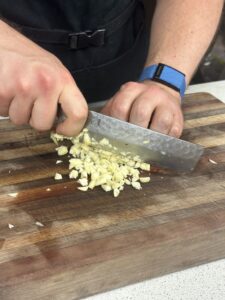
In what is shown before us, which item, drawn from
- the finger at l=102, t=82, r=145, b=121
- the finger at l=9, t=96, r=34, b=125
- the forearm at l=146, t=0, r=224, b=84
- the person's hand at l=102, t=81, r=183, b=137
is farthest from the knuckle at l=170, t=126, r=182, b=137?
the finger at l=9, t=96, r=34, b=125

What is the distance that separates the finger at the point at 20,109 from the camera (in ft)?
2.79

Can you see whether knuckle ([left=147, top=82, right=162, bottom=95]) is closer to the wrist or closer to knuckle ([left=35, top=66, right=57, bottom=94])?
the wrist

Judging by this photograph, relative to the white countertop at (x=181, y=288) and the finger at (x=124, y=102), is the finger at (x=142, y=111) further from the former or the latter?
the white countertop at (x=181, y=288)

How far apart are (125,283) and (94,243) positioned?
0.11 meters

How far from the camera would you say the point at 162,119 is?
104 cm

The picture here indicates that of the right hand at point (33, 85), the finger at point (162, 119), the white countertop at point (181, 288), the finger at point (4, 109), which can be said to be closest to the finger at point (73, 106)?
the right hand at point (33, 85)

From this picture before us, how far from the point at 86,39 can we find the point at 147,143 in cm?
37

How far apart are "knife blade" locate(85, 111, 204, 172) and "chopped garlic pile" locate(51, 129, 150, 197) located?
20 mm

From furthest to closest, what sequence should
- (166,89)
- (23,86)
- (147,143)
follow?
(166,89), (147,143), (23,86)

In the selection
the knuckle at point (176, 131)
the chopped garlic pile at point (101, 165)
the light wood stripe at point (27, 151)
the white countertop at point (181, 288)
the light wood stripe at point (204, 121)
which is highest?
the knuckle at point (176, 131)

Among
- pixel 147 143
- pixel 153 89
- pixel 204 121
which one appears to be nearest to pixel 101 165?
pixel 147 143

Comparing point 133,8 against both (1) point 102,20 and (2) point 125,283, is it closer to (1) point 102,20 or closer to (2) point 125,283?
(1) point 102,20

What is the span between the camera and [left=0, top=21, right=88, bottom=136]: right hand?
816 millimetres

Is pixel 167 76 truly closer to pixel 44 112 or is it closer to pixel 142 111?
pixel 142 111
